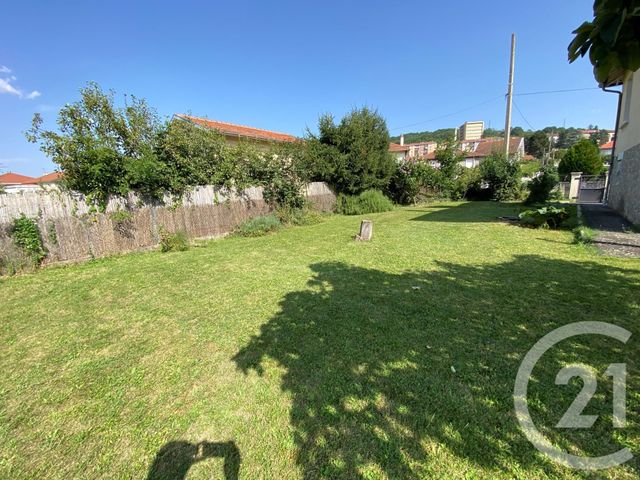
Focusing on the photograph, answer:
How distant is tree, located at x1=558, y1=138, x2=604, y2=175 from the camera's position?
21578mm

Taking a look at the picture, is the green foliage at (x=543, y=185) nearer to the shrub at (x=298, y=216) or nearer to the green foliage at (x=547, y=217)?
the green foliage at (x=547, y=217)

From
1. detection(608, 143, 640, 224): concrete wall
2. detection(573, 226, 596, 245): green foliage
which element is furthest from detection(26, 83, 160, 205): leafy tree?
detection(608, 143, 640, 224): concrete wall

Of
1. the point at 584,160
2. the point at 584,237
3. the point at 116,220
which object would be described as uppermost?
the point at 584,160

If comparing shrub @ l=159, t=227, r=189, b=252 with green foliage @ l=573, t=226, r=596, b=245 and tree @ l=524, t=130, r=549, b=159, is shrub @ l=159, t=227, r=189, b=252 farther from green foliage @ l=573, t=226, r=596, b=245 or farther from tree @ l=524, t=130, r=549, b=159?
tree @ l=524, t=130, r=549, b=159

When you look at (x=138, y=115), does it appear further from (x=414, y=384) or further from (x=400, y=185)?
(x=400, y=185)

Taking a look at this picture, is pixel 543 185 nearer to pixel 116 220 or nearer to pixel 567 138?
pixel 116 220

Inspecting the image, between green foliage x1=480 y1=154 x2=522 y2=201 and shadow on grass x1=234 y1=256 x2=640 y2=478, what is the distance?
1449 centimetres

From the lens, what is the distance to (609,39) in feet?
4.34

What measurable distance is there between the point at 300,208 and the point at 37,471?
35.3 feet

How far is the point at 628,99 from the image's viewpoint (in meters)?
9.82

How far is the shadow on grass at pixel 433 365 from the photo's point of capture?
1705mm

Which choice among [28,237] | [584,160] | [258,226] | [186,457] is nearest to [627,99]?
[258,226]

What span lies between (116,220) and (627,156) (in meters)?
15.2

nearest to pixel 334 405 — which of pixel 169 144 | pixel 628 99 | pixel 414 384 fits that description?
pixel 414 384
